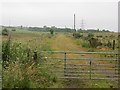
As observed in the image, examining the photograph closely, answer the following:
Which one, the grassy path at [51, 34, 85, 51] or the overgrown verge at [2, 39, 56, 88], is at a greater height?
the overgrown verge at [2, 39, 56, 88]

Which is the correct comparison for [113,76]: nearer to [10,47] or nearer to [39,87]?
[39,87]

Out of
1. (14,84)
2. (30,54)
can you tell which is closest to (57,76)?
(30,54)

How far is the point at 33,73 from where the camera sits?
36.2 ft

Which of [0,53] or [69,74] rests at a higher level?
[0,53]

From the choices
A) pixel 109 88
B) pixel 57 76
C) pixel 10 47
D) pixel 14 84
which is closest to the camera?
pixel 14 84

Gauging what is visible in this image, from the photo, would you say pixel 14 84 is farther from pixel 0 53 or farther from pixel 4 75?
pixel 0 53

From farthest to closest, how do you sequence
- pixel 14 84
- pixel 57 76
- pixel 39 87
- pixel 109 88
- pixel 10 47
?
pixel 10 47 < pixel 57 76 < pixel 109 88 < pixel 39 87 < pixel 14 84

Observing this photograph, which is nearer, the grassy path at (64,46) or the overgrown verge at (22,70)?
the overgrown verge at (22,70)

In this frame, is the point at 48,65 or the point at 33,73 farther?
the point at 48,65

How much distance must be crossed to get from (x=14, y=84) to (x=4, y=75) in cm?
68

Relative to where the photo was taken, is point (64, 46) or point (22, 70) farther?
point (64, 46)

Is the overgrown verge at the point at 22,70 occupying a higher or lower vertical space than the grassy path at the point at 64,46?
higher

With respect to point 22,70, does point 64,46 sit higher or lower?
lower

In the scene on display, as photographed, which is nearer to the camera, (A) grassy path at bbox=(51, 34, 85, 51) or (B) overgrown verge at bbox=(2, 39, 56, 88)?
(B) overgrown verge at bbox=(2, 39, 56, 88)
